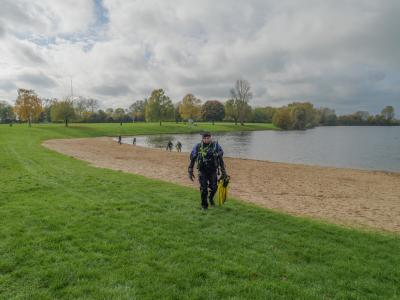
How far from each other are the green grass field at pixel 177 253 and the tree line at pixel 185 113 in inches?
2608

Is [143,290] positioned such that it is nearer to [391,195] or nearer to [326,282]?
[326,282]

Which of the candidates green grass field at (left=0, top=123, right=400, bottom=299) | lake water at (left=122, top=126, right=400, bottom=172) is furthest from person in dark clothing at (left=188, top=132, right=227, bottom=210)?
lake water at (left=122, top=126, right=400, bottom=172)

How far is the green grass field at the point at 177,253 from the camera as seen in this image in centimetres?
437

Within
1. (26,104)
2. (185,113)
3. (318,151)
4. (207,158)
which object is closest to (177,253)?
(207,158)

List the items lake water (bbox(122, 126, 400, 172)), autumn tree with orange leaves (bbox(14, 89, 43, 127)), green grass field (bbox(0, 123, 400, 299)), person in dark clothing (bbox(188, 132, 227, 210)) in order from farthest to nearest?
autumn tree with orange leaves (bbox(14, 89, 43, 127))
lake water (bbox(122, 126, 400, 172))
person in dark clothing (bbox(188, 132, 227, 210))
green grass field (bbox(0, 123, 400, 299))

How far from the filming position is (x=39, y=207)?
805 centimetres

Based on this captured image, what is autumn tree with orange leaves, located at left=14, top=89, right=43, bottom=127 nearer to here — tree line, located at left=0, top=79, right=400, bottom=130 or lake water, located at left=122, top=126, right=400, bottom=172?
tree line, located at left=0, top=79, right=400, bottom=130

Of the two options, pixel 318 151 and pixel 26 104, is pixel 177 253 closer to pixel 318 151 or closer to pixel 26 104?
pixel 318 151

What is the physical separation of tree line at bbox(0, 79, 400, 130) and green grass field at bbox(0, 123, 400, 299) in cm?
6625

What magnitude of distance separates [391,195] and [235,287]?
12.6 m

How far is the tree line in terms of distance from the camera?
226 feet

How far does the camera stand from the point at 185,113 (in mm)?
100188

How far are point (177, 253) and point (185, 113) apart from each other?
95.9 meters

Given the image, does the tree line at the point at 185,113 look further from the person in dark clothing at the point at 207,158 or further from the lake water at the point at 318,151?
the person in dark clothing at the point at 207,158
